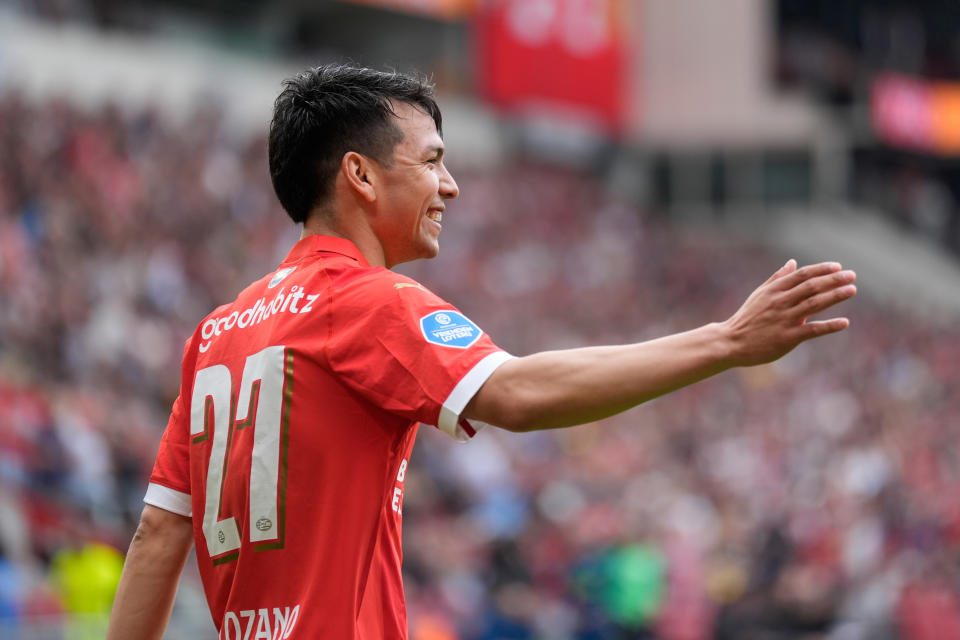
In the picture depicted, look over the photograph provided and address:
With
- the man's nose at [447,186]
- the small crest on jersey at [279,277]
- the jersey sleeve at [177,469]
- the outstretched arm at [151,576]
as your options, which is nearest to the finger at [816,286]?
the man's nose at [447,186]

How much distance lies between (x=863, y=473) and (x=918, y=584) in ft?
15.5

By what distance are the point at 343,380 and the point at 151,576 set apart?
719 mm

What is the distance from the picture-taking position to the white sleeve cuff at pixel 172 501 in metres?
2.49

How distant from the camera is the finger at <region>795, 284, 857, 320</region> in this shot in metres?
1.88

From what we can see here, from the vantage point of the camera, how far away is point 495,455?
12.2 m

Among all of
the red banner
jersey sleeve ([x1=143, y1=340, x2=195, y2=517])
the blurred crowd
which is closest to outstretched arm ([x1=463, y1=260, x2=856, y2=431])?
jersey sleeve ([x1=143, y1=340, x2=195, y2=517])

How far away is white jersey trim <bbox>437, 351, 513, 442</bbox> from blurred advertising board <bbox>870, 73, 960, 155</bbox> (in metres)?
28.5

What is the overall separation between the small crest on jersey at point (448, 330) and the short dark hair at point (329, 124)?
41 centimetres

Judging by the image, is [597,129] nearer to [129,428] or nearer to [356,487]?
[129,428]

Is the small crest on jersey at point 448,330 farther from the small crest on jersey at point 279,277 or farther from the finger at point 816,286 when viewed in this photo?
the finger at point 816,286

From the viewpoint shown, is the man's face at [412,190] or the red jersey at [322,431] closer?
the red jersey at [322,431]

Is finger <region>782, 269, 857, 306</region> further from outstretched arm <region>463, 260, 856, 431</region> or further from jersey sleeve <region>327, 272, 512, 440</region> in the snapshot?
jersey sleeve <region>327, 272, 512, 440</region>

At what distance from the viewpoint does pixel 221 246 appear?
12.9 m

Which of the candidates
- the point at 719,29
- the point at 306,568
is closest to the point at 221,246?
the point at 306,568
